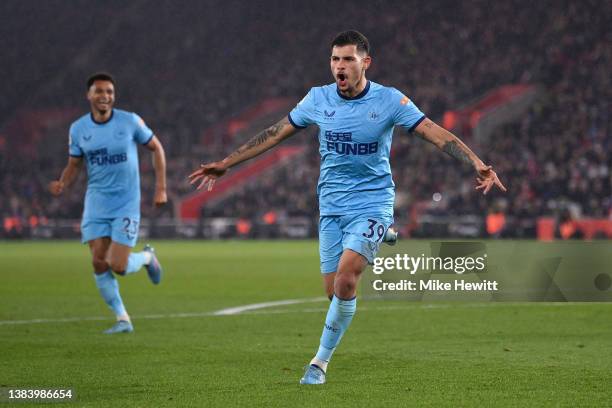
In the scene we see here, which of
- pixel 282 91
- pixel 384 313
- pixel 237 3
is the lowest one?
pixel 384 313

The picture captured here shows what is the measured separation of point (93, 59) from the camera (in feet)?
188

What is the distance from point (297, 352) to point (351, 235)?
6.33ft

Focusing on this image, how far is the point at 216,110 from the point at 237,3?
18.8 ft

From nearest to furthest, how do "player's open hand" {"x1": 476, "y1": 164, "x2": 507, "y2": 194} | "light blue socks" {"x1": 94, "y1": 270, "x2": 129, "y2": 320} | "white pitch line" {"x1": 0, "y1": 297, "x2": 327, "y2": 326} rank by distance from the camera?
"player's open hand" {"x1": 476, "y1": 164, "x2": 507, "y2": 194}
"light blue socks" {"x1": 94, "y1": 270, "x2": 129, "y2": 320}
"white pitch line" {"x1": 0, "y1": 297, "x2": 327, "y2": 326}

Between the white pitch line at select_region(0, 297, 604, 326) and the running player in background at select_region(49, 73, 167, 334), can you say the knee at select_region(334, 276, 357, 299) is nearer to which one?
the running player in background at select_region(49, 73, 167, 334)

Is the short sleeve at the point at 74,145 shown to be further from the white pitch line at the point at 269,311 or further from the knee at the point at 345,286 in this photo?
the knee at the point at 345,286

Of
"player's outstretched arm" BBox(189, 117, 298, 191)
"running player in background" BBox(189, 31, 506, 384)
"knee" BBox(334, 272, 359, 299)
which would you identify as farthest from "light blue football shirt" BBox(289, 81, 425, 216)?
"knee" BBox(334, 272, 359, 299)

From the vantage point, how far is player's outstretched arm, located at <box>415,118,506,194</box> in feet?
24.2

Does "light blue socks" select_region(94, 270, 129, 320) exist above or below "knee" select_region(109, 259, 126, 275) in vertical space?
below

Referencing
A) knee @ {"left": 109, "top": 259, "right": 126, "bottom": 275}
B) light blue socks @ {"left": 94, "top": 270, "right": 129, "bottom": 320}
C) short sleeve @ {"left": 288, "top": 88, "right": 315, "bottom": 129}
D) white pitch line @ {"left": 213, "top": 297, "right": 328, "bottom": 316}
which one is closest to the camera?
short sleeve @ {"left": 288, "top": 88, "right": 315, "bottom": 129}

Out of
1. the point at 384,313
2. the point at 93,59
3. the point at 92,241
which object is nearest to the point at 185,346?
the point at 92,241

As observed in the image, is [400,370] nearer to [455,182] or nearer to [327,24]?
[455,182]

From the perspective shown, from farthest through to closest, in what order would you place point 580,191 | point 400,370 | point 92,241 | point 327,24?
point 327,24
point 580,191
point 92,241
point 400,370

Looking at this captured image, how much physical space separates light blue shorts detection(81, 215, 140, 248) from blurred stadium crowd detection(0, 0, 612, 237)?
24161mm
